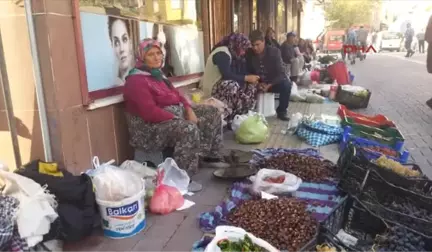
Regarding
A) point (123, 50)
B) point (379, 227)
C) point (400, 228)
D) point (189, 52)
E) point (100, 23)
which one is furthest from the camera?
point (189, 52)

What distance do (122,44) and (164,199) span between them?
173 centimetres

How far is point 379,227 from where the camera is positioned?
86.0 inches

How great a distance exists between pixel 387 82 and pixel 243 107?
735 centimetres

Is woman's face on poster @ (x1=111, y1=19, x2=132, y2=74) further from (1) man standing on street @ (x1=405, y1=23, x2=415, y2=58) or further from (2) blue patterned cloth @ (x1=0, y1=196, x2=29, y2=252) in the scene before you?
(1) man standing on street @ (x1=405, y1=23, x2=415, y2=58)

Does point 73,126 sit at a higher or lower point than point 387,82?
→ higher

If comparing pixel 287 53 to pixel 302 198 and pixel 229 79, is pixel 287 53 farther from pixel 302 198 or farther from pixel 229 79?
pixel 302 198

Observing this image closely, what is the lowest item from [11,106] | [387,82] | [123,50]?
[387,82]

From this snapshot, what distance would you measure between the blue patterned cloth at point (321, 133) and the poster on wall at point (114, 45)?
2024 millimetres

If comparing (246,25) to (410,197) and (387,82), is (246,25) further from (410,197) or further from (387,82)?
(410,197)

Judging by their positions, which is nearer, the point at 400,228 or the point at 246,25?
the point at 400,228

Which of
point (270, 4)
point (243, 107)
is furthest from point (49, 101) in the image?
point (270, 4)

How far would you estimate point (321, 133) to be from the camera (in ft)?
14.2

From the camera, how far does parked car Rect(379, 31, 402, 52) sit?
3032cm

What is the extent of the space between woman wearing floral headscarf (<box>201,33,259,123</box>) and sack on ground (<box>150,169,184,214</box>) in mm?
2293
